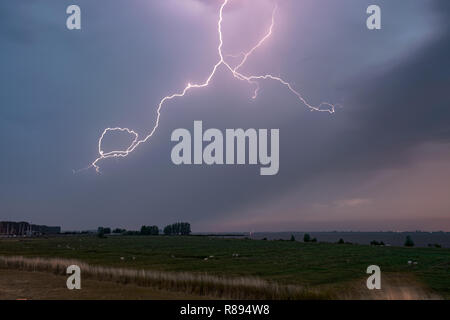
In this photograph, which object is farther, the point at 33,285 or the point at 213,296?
the point at 33,285

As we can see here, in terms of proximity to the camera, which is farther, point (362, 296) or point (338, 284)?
point (338, 284)

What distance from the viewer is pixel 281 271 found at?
2877cm

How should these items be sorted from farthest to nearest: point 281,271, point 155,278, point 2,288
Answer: point 281,271 < point 155,278 < point 2,288

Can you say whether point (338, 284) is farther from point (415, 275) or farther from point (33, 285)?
point (33, 285)

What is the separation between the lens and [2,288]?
17156 mm

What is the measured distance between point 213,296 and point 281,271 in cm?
1379
